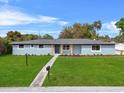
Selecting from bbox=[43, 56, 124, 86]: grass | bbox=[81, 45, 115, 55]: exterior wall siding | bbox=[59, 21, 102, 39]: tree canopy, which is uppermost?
bbox=[59, 21, 102, 39]: tree canopy

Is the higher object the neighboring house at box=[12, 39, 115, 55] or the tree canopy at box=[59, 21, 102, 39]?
the tree canopy at box=[59, 21, 102, 39]

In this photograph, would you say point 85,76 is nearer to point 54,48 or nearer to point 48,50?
point 48,50

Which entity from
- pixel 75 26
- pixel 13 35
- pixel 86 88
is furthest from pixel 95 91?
pixel 75 26

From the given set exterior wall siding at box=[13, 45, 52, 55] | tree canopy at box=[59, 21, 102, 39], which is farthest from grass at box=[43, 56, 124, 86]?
tree canopy at box=[59, 21, 102, 39]

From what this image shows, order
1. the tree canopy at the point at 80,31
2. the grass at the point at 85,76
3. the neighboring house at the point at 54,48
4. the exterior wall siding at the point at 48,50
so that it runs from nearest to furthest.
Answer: the grass at the point at 85,76
the neighboring house at the point at 54,48
the exterior wall siding at the point at 48,50
the tree canopy at the point at 80,31

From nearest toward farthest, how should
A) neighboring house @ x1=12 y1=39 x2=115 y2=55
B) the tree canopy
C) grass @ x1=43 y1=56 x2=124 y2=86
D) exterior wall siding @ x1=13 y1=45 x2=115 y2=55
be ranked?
grass @ x1=43 y1=56 x2=124 y2=86
neighboring house @ x1=12 y1=39 x2=115 y2=55
exterior wall siding @ x1=13 y1=45 x2=115 y2=55
the tree canopy

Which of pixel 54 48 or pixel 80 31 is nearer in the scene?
pixel 54 48

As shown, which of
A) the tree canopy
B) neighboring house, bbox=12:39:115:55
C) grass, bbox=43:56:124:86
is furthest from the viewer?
the tree canopy

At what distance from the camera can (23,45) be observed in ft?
172

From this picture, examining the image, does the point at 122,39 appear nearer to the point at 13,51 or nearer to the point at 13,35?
the point at 13,35

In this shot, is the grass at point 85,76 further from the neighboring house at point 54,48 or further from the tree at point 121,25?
the tree at point 121,25

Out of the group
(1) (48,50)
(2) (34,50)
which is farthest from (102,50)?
(2) (34,50)

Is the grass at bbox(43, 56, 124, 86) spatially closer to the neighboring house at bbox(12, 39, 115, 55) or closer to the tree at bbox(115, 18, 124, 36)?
the neighboring house at bbox(12, 39, 115, 55)

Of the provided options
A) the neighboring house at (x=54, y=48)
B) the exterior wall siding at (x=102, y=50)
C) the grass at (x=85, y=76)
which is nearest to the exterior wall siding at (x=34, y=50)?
the neighboring house at (x=54, y=48)
